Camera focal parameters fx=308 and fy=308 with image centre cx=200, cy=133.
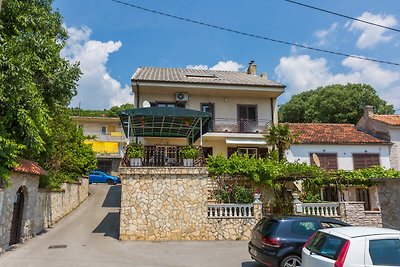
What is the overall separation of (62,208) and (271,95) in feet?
52.5

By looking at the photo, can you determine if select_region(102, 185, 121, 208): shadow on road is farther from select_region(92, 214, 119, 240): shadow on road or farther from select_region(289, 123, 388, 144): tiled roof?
select_region(289, 123, 388, 144): tiled roof

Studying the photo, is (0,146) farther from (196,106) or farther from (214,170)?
(196,106)

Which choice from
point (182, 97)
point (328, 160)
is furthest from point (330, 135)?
point (182, 97)

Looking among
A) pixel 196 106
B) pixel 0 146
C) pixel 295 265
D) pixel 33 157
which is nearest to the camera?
pixel 295 265

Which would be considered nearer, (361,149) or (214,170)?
(214,170)

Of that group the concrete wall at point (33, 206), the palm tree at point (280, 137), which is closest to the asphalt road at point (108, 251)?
the concrete wall at point (33, 206)

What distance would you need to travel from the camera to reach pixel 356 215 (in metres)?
14.7

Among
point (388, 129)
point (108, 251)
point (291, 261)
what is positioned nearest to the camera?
point (291, 261)

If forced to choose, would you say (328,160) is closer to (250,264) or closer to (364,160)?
(364,160)

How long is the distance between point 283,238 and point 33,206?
1091cm

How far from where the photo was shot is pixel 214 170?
15.4 metres

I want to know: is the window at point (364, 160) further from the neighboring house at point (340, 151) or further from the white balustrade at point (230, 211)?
the white balustrade at point (230, 211)

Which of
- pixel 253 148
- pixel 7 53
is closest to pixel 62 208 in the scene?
pixel 7 53

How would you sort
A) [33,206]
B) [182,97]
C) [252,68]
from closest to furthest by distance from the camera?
[33,206], [182,97], [252,68]
